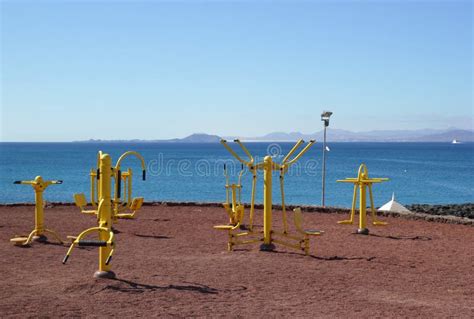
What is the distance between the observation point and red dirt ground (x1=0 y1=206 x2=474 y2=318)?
7.67m

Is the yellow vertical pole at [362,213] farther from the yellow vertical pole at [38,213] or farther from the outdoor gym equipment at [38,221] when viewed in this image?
the yellow vertical pole at [38,213]

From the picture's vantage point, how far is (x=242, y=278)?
930 cm

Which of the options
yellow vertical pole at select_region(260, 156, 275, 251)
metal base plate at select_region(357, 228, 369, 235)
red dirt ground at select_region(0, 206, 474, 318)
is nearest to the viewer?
red dirt ground at select_region(0, 206, 474, 318)

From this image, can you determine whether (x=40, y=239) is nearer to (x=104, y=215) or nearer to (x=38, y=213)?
(x=38, y=213)

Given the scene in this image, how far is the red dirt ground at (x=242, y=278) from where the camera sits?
25.2 feet

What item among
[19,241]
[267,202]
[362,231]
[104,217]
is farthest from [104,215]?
[362,231]

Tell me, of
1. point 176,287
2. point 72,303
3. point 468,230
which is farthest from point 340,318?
point 468,230

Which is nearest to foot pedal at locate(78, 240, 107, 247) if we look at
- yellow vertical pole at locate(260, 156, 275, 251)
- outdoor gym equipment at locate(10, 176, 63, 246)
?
yellow vertical pole at locate(260, 156, 275, 251)

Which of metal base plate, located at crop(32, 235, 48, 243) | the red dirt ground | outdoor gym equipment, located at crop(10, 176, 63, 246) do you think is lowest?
the red dirt ground

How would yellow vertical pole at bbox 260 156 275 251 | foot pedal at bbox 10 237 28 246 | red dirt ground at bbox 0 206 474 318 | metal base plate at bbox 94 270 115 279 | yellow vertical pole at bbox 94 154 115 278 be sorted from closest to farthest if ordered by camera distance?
1. red dirt ground at bbox 0 206 474 318
2. metal base plate at bbox 94 270 115 279
3. yellow vertical pole at bbox 94 154 115 278
4. yellow vertical pole at bbox 260 156 275 251
5. foot pedal at bbox 10 237 28 246

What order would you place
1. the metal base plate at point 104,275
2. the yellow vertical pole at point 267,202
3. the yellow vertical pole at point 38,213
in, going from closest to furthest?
the metal base plate at point 104,275 → the yellow vertical pole at point 267,202 → the yellow vertical pole at point 38,213

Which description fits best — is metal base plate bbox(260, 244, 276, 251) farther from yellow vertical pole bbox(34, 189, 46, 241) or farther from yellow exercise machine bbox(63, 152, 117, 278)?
yellow vertical pole bbox(34, 189, 46, 241)

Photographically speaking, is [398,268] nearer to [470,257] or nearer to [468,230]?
[470,257]

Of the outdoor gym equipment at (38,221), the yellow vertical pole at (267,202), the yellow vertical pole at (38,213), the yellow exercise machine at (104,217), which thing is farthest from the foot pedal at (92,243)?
the yellow vertical pole at (38,213)
